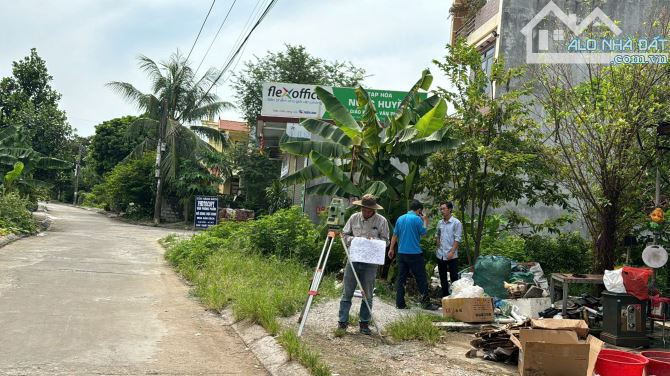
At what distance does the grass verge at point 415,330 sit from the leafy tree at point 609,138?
13.6ft

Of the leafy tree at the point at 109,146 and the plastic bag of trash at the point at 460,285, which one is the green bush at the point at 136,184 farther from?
the plastic bag of trash at the point at 460,285

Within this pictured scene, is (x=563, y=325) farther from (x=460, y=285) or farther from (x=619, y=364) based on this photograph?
(x=460, y=285)

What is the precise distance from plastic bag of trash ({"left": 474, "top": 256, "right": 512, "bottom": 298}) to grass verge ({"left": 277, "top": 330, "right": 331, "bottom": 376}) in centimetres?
436

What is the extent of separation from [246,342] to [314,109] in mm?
17683

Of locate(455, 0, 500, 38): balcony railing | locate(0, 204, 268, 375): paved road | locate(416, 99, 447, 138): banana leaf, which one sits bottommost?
locate(0, 204, 268, 375): paved road

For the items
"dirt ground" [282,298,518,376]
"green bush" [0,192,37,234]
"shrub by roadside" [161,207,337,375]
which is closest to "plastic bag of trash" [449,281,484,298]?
"dirt ground" [282,298,518,376]

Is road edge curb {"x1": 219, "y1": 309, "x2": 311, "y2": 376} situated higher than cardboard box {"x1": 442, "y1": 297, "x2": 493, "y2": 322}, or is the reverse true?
cardboard box {"x1": 442, "y1": 297, "x2": 493, "y2": 322}

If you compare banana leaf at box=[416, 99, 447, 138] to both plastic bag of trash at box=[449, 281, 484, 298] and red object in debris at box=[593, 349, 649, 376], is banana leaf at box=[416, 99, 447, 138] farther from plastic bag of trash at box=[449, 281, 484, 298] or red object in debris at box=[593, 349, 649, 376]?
red object in debris at box=[593, 349, 649, 376]

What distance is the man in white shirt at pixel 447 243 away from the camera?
1007cm

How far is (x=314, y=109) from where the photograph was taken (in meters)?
24.6

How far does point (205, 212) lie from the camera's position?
19.8 m

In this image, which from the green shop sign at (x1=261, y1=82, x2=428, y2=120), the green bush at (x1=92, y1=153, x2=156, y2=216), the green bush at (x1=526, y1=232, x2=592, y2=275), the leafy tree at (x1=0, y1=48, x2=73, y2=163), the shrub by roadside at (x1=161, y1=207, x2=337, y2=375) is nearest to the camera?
the shrub by roadside at (x1=161, y1=207, x2=337, y2=375)

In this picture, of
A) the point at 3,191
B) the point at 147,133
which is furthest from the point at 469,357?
the point at 147,133

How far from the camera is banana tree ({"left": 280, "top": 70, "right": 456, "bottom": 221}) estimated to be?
11742mm
